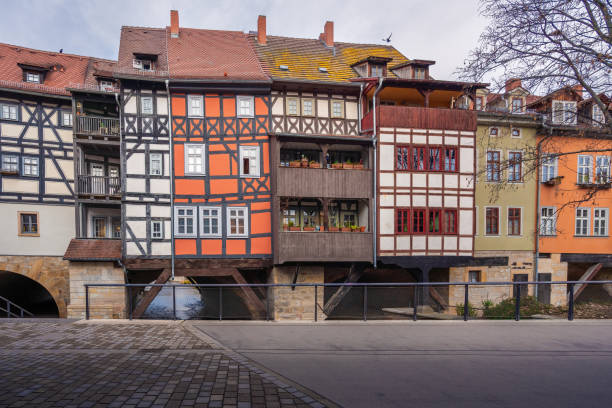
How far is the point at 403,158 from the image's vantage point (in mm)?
13914

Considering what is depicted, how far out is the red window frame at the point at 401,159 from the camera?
45.3 ft

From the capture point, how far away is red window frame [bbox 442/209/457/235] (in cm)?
1398

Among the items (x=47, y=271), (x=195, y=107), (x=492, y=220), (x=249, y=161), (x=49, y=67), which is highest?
(x=49, y=67)

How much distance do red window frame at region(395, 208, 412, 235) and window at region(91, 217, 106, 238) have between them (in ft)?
47.3

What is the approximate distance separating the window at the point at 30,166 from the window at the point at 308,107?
44.6 ft

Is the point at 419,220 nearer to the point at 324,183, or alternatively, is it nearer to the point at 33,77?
the point at 324,183

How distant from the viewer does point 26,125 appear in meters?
15.7

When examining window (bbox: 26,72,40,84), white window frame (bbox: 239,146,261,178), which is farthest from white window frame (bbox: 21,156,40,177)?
white window frame (bbox: 239,146,261,178)

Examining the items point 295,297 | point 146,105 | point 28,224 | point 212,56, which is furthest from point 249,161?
point 28,224

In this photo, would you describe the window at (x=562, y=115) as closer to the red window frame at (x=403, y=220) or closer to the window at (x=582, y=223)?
the red window frame at (x=403, y=220)

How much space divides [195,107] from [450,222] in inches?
480

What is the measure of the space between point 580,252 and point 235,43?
70.9 feet

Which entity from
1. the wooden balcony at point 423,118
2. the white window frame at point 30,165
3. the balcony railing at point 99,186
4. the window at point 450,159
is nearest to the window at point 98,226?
the balcony railing at point 99,186

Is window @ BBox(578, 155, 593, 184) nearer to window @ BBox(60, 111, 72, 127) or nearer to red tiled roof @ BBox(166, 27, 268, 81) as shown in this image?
red tiled roof @ BBox(166, 27, 268, 81)
